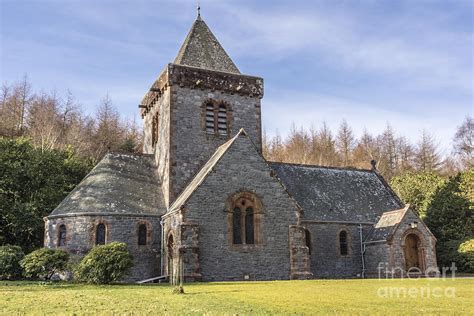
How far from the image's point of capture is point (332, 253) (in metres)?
29.1

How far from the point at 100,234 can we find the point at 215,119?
32.1 ft

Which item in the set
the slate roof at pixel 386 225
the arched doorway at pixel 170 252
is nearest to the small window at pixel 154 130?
the arched doorway at pixel 170 252

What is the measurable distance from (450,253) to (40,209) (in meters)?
27.8

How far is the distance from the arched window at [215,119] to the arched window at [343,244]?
965 centimetres

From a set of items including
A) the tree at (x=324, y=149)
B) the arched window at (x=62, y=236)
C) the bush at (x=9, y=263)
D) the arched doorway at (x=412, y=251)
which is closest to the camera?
the bush at (x=9, y=263)

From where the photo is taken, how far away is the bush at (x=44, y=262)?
21.8m

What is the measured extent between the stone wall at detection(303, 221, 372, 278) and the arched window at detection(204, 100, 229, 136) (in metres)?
7.67

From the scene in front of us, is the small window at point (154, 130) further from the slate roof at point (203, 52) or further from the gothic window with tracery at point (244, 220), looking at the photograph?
the gothic window with tracery at point (244, 220)

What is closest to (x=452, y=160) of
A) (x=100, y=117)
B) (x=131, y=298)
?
(x=100, y=117)

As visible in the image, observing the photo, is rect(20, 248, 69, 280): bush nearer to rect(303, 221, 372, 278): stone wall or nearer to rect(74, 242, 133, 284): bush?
rect(74, 242, 133, 284): bush

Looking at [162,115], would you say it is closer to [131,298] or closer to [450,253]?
[131,298]

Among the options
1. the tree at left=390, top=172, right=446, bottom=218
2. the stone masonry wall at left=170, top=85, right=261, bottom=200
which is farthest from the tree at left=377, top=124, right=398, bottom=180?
the stone masonry wall at left=170, top=85, right=261, bottom=200

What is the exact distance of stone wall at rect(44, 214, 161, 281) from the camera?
25.0 meters

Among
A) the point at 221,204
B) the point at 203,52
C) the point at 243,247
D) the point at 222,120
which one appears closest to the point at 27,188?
the point at 222,120
